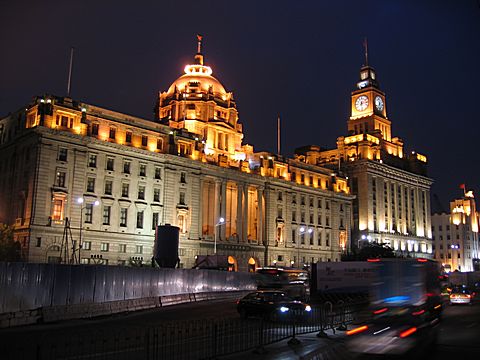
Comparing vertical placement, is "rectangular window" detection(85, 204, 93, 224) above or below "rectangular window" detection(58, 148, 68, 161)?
below

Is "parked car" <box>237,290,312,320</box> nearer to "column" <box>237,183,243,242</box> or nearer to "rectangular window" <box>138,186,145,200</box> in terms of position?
"rectangular window" <box>138,186,145,200</box>

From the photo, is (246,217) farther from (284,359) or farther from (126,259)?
(284,359)

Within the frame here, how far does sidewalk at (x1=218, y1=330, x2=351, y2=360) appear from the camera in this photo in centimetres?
1862

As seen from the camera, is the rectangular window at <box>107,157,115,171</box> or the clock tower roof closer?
the rectangular window at <box>107,157,115,171</box>

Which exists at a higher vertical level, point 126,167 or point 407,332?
point 126,167

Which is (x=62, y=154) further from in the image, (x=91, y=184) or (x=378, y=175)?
(x=378, y=175)

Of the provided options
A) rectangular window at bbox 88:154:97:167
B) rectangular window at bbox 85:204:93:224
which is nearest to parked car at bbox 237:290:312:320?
rectangular window at bbox 85:204:93:224

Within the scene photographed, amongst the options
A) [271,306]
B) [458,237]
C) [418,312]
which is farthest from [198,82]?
[458,237]

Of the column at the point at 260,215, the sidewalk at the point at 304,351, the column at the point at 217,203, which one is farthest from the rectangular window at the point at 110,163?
the sidewalk at the point at 304,351

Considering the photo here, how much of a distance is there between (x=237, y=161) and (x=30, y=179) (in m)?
40.5

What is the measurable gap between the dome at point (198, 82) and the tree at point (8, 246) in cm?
5213

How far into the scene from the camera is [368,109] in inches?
5404

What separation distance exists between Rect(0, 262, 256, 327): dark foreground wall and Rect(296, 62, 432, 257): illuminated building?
7754cm

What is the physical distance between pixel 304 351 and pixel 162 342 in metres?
5.85
